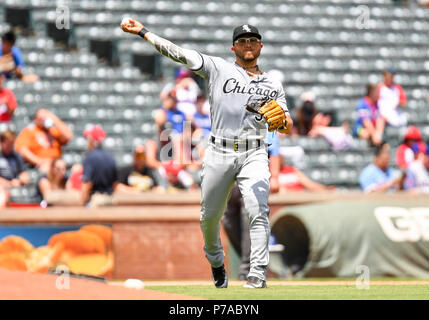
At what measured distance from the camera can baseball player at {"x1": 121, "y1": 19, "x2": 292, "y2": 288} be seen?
6.54 metres

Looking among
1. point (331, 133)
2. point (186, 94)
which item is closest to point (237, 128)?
point (186, 94)

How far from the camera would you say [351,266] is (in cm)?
997

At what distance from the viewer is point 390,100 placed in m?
15.2

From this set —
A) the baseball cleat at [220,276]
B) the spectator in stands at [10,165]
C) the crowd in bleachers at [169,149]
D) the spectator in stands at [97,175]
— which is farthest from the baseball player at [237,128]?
the spectator in stands at [10,165]

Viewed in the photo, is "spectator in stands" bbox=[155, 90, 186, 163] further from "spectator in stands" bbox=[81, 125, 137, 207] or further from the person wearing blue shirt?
the person wearing blue shirt

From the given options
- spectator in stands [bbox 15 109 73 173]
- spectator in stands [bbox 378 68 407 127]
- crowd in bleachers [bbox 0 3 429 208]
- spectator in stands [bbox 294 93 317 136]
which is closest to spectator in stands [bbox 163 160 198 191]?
crowd in bleachers [bbox 0 3 429 208]

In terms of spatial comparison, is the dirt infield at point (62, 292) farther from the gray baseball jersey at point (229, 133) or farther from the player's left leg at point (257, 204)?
the gray baseball jersey at point (229, 133)

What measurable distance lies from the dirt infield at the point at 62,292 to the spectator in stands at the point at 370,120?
909 centimetres

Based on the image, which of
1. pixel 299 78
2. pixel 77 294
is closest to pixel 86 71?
pixel 299 78

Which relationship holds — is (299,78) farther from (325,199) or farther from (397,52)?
(325,199)

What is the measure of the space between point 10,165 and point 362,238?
181 inches

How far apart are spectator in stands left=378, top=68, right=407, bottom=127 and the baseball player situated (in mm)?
8728

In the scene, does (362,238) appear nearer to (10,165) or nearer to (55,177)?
(55,177)

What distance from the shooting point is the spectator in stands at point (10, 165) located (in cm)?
1183
